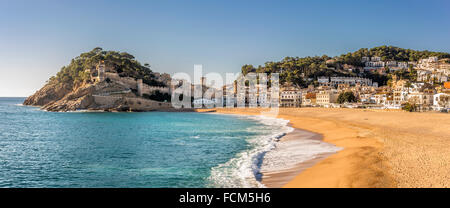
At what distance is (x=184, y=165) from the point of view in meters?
13.4

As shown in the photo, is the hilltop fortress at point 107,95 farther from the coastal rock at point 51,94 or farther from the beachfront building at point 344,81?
the beachfront building at point 344,81

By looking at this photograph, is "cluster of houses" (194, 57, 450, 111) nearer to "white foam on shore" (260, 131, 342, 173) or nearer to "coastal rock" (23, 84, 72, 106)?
"white foam on shore" (260, 131, 342, 173)

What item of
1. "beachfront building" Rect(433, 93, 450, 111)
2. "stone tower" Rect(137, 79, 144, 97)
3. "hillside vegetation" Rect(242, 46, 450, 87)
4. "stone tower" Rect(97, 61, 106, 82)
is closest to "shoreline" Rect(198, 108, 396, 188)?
"beachfront building" Rect(433, 93, 450, 111)

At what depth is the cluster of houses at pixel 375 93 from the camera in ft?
173

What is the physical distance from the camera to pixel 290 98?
79812 millimetres

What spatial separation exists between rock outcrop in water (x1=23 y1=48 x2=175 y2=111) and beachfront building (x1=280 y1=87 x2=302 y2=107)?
30.1 metres

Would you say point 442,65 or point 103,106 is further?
point 442,65

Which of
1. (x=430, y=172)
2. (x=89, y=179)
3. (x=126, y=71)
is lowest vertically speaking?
(x=89, y=179)

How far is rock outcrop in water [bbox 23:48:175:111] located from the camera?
7038cm

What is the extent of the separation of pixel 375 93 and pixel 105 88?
Result: 64.6 metres

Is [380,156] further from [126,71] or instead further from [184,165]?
[126,71]

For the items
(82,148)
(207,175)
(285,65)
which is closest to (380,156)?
(207,175)
